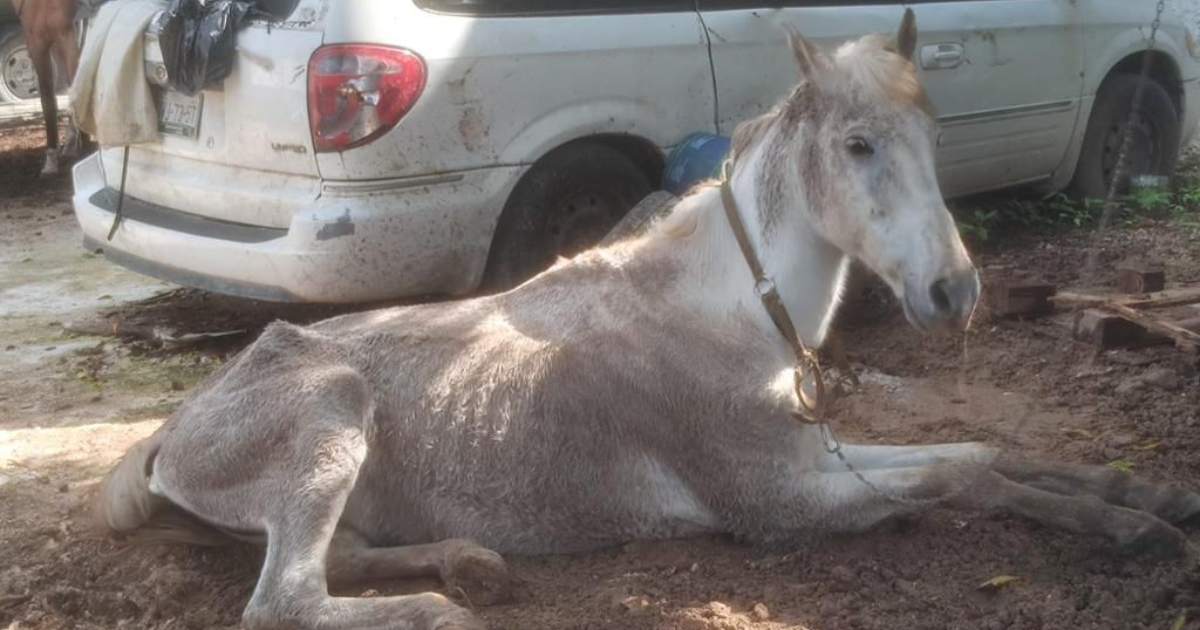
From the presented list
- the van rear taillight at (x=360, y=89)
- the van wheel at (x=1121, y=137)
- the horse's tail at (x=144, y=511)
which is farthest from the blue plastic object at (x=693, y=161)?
the van wheel at (x=1121, y=137)

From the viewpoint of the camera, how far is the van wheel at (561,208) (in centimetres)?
580

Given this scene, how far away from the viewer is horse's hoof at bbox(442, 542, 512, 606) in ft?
12.4

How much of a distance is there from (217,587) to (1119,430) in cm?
312

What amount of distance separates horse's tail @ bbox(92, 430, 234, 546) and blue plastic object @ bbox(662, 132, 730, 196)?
263 centimetres

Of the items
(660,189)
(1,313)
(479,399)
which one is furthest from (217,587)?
(1,313)

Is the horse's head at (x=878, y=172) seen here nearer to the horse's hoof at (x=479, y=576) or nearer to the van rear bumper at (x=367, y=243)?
the horse's hoof at (x=479, y=576)

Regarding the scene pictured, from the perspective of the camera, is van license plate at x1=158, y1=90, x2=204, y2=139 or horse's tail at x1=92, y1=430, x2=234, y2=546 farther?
van license plate at x1=158, y1=90, x2=204, y2=139

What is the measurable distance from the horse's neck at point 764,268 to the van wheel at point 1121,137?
15.7 feet

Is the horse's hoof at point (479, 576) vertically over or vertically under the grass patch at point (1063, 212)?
over

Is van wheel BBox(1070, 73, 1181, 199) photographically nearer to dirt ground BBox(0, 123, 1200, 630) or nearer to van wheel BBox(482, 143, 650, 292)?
dirt ground BBox(0, 123, 1200, 630)

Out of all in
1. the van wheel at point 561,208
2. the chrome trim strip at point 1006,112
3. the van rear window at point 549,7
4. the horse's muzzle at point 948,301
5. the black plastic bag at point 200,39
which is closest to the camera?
the horse's muzzle at point 948,301

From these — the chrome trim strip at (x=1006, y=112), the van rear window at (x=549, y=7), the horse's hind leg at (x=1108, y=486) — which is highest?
the van rear window at (x=549, y=7)

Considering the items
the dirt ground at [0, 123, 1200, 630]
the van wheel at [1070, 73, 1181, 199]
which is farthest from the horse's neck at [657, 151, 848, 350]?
the van wheel at [1070, 73, 1181, 199]

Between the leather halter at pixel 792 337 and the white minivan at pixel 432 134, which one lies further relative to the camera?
the white minivan at pixel 432 134
